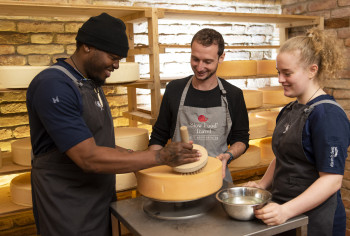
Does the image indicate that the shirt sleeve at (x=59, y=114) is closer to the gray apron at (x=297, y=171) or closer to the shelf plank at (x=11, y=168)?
the gray apron at (x=297, y=171)

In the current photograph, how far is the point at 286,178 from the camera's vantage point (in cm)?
163

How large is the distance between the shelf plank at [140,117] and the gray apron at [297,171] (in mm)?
1206

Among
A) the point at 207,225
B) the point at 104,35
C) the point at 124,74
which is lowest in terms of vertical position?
the point at 207,225

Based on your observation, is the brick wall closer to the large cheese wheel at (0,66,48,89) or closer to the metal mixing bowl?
the metal mixing bowl

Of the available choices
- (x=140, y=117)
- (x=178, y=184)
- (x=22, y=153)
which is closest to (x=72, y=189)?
(x=178, y=184)

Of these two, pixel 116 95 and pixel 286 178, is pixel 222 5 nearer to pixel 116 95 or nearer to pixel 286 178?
pixel 116 95

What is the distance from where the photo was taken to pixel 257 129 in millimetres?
3088

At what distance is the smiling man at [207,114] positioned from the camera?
221 centimetres

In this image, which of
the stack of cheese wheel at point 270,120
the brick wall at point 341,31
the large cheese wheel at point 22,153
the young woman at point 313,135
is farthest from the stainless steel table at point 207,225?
the brick wall at point 341,31

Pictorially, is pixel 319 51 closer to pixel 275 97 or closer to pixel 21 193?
pixel 275 97

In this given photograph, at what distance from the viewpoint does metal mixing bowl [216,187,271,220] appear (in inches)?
54.1

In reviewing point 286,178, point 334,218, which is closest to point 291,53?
A: point 286,178

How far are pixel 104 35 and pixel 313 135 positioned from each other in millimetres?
938

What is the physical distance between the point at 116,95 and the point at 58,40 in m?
0.65
